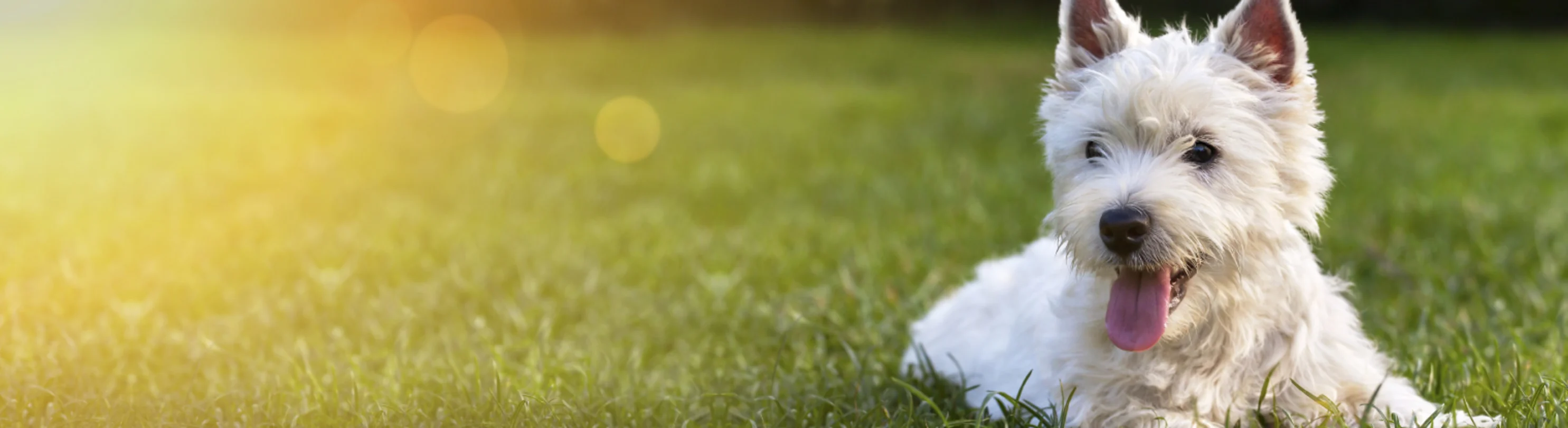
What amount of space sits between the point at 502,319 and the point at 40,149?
8532 mm

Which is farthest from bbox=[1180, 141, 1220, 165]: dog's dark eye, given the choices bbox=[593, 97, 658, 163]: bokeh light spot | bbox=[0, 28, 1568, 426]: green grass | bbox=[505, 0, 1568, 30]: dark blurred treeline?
bbox=[505, 0, 1568, 30]: dark blurred treeline

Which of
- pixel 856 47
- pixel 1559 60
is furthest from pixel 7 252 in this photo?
pixel 1559 60

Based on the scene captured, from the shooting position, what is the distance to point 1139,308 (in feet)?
12.0

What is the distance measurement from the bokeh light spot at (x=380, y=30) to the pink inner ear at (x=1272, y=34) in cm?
2161

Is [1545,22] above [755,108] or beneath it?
beneath

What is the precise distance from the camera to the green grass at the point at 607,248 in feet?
15.2

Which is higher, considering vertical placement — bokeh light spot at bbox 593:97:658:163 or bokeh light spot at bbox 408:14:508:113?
bokeh light spot at bbox 593:97:658:163

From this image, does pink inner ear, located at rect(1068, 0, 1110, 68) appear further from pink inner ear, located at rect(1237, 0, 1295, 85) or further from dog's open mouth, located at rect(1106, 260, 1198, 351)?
dog's open mouth, located at rect(1106, 260, 1198, 351)

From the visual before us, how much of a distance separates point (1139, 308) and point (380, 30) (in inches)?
1077

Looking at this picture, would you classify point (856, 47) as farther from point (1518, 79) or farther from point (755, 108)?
point (1518, 79)

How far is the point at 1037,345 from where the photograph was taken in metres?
4.09

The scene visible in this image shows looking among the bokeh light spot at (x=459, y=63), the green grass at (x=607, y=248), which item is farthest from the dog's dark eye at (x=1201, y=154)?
the bokeh light spot at (x=459, y=63)

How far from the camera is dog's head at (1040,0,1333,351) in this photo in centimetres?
348

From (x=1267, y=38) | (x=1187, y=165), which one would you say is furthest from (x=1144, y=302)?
(x=1267, y=38)
